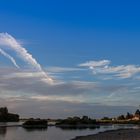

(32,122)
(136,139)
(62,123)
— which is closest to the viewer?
(136,139)

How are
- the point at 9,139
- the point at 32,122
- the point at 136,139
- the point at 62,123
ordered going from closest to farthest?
the point at 136,139 → the point at 9,139 → the point at 32,122 → the point at 62,123

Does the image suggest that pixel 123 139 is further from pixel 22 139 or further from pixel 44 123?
pixel 44 123

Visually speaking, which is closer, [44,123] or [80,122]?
[44,123]

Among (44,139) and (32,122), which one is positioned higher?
(32,122)

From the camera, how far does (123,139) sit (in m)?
59.8

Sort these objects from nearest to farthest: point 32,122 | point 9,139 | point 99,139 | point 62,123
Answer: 1. point 99,139
2. point 9,139
3. point 32,122
4. point 62,123

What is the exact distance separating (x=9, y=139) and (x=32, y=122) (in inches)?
3954

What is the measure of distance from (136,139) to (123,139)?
10.6 feet

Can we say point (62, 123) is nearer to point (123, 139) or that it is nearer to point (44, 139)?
point (44, 139)

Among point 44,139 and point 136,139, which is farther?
point 44,139

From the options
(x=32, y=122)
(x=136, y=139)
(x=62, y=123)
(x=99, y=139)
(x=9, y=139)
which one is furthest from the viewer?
(x=62, y=123)

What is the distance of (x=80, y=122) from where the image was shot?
197 metres

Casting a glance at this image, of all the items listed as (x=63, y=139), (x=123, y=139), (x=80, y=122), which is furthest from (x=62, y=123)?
(x=123, y=139)

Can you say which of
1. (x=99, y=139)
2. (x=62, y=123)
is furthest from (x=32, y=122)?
(x=99, y=139)
